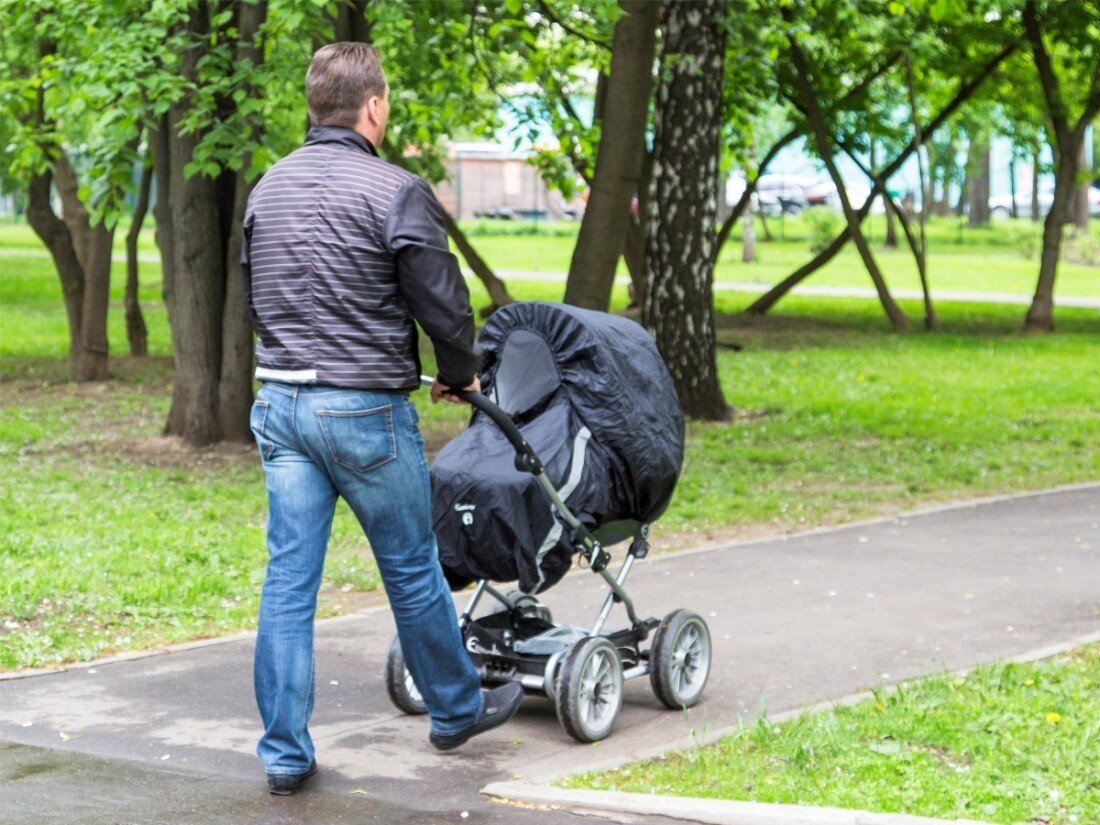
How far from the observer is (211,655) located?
6.50 meters

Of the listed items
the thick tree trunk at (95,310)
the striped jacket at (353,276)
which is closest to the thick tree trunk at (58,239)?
the thick tree trunk at (95,310)

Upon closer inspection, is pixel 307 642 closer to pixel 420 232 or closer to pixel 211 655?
pixel 420 232

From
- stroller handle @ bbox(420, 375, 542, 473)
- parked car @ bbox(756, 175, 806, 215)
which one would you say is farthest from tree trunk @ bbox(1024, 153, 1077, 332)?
parked car @ bbox(756, 175, 806, 215)

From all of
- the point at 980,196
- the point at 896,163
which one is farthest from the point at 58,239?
the point at 980,196

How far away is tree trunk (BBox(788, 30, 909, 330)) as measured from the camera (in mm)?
22219

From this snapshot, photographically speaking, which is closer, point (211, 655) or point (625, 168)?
point (211, 655)

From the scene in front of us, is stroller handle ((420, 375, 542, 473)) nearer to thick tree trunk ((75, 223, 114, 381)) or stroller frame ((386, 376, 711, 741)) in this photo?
stroller frame ((386, 376, 711, 741))

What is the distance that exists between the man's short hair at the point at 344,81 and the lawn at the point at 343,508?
273 centimetres

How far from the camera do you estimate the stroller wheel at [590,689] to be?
521 cm

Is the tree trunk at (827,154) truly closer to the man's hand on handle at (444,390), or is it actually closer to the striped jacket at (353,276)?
the man's hand on handle at (444,390)

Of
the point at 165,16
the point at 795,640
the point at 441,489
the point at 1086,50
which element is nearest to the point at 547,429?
the point at 441,489

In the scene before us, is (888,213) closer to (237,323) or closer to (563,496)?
(237,323)

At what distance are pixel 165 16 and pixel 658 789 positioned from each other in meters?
6.98

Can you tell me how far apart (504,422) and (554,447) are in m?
0.42
